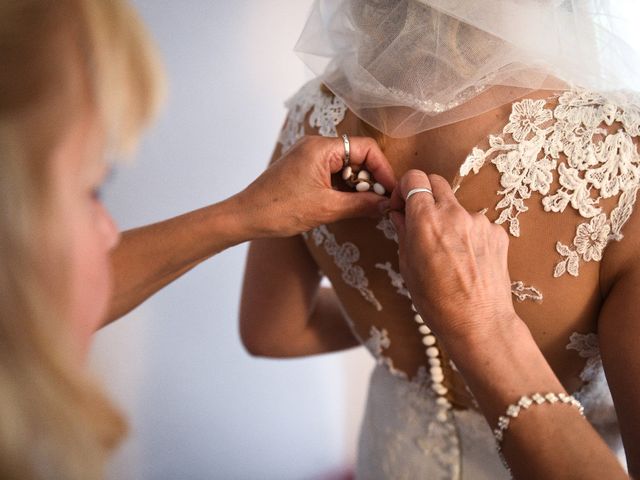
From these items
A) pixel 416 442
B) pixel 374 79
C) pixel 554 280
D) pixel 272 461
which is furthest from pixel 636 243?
pixel 272 461

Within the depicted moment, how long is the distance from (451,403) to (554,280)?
323 millimetres

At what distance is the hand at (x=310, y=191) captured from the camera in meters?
0.80

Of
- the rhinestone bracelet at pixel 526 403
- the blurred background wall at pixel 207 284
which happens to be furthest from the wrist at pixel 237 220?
the blurred background wall at pixel 207 284

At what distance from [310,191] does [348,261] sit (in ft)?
0.41

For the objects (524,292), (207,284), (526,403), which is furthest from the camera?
(207,284)

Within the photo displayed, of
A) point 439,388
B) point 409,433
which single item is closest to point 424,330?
point 439,388

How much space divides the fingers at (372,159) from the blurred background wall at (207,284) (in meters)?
0.88

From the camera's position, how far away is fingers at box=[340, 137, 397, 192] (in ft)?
2.61

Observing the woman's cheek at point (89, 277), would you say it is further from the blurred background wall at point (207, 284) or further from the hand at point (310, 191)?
the blurred background wall at point (207, 284)

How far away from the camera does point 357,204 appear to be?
0.83 metres

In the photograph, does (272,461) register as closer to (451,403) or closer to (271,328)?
(271,328)

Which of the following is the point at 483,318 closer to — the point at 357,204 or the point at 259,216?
the point at 357,204

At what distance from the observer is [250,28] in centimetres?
161

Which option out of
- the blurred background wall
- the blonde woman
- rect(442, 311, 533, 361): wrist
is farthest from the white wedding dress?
the blurred background wall
